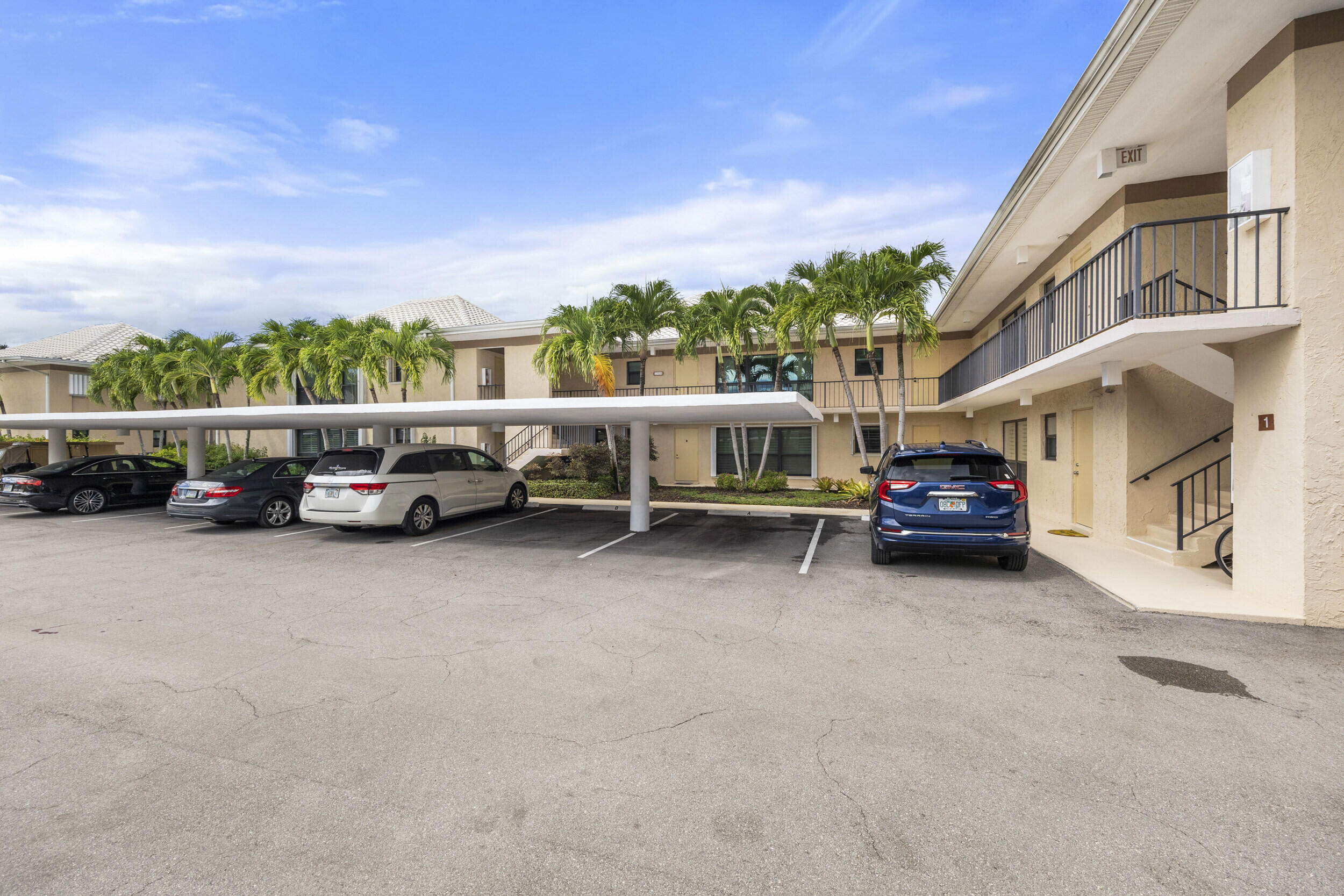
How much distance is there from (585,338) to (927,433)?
11445 mm

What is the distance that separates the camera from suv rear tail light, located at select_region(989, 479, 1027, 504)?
7719mm

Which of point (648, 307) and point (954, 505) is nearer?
point (954, 505)

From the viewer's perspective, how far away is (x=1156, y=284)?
23.5ft

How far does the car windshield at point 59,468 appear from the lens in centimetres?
1438

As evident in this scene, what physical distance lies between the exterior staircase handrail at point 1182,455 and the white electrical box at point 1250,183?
378cm

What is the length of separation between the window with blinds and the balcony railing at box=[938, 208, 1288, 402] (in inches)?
78.6

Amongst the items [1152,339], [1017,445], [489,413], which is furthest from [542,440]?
[1152,339]

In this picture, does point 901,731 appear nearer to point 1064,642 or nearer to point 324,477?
point 1064,642

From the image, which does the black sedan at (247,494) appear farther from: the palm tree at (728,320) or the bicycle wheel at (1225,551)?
the bicycle wheel at (1225,551)

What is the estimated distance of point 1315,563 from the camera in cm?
601

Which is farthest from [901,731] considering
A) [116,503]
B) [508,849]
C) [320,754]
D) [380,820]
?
[116,503]

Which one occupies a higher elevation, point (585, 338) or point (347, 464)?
point (585, 338)

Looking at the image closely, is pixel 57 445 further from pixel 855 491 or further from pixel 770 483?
pixel 855 491

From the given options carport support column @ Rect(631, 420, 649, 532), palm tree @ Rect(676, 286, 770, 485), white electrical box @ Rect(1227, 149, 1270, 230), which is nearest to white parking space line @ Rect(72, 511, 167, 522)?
carport support column @ Rect(631, 420, 649, 532)
